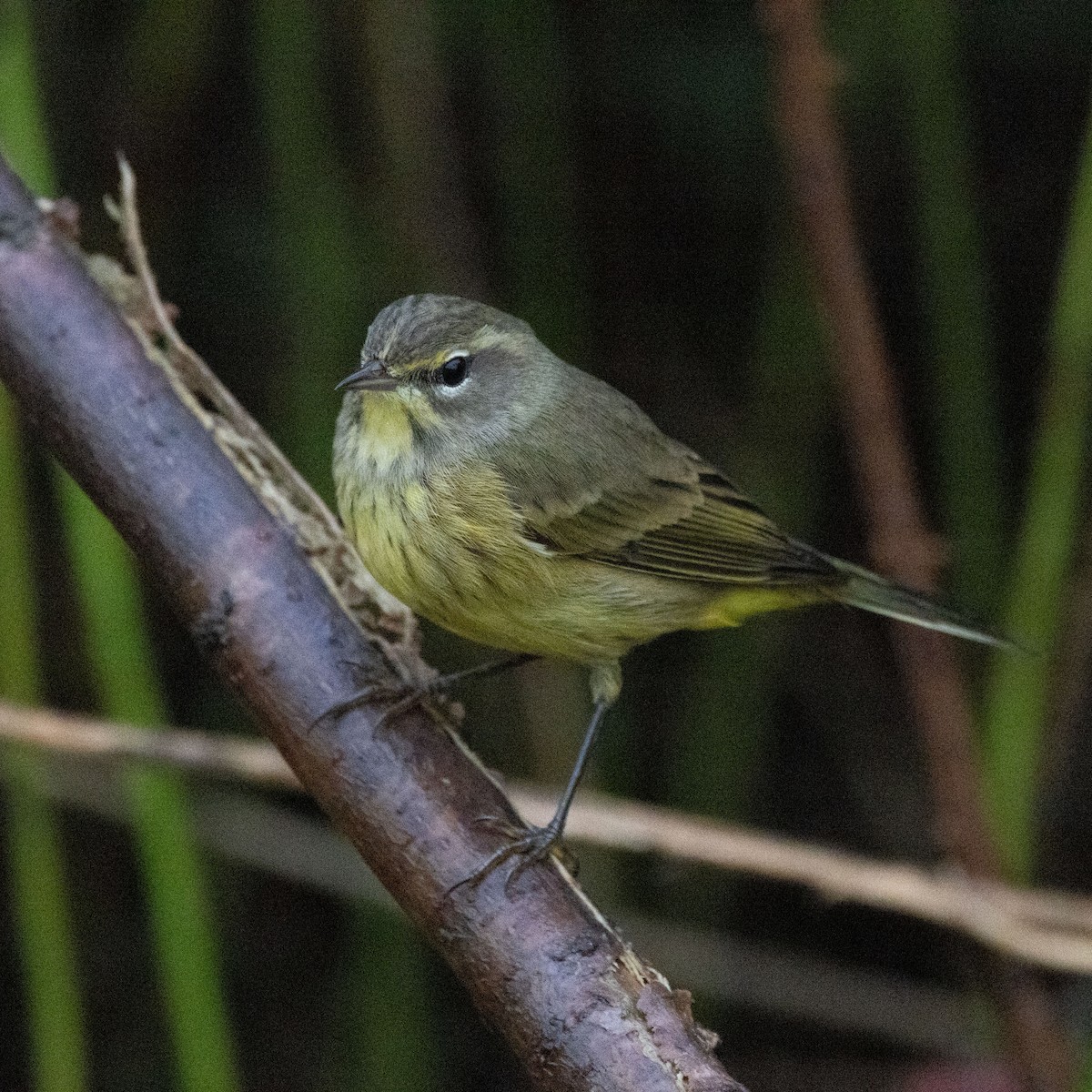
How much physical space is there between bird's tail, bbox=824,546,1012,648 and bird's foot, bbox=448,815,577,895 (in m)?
1.21

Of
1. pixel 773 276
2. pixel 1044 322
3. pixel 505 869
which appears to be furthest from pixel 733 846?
pixel 1044 322

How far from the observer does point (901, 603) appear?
3.39 metres

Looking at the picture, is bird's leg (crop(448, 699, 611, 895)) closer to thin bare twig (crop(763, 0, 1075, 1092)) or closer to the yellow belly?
the yellow belly

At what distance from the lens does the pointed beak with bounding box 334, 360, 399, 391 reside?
9.55ft

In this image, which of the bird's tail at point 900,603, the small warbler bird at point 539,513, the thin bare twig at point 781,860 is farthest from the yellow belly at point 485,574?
the bird's tail at point 900,603

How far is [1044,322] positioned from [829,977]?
2.26 m

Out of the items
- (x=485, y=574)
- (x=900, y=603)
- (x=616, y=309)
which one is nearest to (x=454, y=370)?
(x=485, y=574)

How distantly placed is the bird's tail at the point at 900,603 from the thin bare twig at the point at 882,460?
63mm

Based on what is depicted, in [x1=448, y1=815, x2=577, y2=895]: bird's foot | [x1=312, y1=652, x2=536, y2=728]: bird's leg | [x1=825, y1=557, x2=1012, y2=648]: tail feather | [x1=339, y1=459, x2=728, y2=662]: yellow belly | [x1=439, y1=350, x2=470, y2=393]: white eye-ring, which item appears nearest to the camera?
[x1=448, y1=815, x2=577, y2=895]: bird's foot

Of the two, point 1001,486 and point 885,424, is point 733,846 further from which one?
point 1001,486

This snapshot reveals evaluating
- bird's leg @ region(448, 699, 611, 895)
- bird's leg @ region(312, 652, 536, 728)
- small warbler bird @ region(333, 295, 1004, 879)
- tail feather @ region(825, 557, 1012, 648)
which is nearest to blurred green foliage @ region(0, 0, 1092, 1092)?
tail feather @ region(825, 557, 1012, 648)

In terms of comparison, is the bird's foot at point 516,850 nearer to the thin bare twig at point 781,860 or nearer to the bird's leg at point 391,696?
the bird's leg at point 391,696

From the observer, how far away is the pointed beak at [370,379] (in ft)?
9.55

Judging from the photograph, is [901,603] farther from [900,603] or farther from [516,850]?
[516,850]
